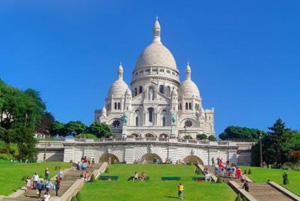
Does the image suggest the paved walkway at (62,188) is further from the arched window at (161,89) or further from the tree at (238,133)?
the tree at (238,133)

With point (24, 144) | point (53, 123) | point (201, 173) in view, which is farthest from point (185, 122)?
point (201, 173)

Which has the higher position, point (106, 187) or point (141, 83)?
point (141, 83)

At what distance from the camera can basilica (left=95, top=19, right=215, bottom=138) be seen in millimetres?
101375

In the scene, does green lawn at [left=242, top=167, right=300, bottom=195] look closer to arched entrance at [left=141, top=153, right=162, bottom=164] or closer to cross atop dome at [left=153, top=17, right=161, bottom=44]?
arched entrance at [left=141, top=153, right=162, bottom=164]

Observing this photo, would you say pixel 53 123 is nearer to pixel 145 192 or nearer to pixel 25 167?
pixel 25 167

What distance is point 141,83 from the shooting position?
118125 mm

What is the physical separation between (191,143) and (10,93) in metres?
29.2

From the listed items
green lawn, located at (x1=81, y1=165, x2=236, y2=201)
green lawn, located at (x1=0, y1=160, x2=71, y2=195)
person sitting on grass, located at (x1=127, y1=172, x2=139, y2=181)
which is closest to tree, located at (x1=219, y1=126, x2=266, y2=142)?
green lawn, located at (x1=0, y1=160, x2=71, y2=195)

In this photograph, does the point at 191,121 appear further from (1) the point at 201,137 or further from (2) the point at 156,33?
(2) the point at 156,33

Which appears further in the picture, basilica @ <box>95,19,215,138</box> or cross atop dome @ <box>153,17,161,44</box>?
cross atop dome @ <box>153,17,161,44</box>

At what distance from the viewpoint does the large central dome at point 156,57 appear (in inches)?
4712

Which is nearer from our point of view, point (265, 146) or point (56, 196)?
point (56, 196)

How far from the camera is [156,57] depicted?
12069 centimetres

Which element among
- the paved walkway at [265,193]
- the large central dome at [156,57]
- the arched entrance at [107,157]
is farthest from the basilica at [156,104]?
the paved walkway at [265,193]
